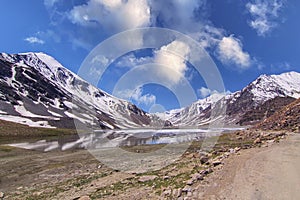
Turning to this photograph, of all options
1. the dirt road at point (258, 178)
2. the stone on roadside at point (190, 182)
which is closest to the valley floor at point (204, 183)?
the dirt road at point (258, 178)

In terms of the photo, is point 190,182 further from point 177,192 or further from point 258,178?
point 258,178

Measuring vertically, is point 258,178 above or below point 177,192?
above

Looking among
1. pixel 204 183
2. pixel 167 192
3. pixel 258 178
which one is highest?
pixel 258 178

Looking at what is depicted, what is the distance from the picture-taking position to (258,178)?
21.5m

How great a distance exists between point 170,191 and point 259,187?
6124mm

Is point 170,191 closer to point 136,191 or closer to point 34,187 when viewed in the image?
point 136,191

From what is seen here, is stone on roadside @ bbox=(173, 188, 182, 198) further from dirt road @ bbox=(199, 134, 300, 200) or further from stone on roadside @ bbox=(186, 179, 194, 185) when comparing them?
dirt road @ bbox=(199, 134, 300, 200)

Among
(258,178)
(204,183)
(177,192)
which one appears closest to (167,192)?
(177,192)

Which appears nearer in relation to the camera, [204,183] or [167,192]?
[167,192]

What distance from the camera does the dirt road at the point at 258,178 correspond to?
18595 millimetres

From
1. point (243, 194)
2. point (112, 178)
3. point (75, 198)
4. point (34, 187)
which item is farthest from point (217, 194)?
point (34, 187)

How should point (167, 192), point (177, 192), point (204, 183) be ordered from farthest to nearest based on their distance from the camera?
point (204, 183)
point (167, 192)
point (177, 192)

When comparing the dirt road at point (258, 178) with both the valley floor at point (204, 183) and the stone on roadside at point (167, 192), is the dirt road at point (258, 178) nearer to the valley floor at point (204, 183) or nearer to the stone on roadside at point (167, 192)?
the valley floor at point (204, 183)

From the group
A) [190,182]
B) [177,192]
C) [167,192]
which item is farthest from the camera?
[190,182]
